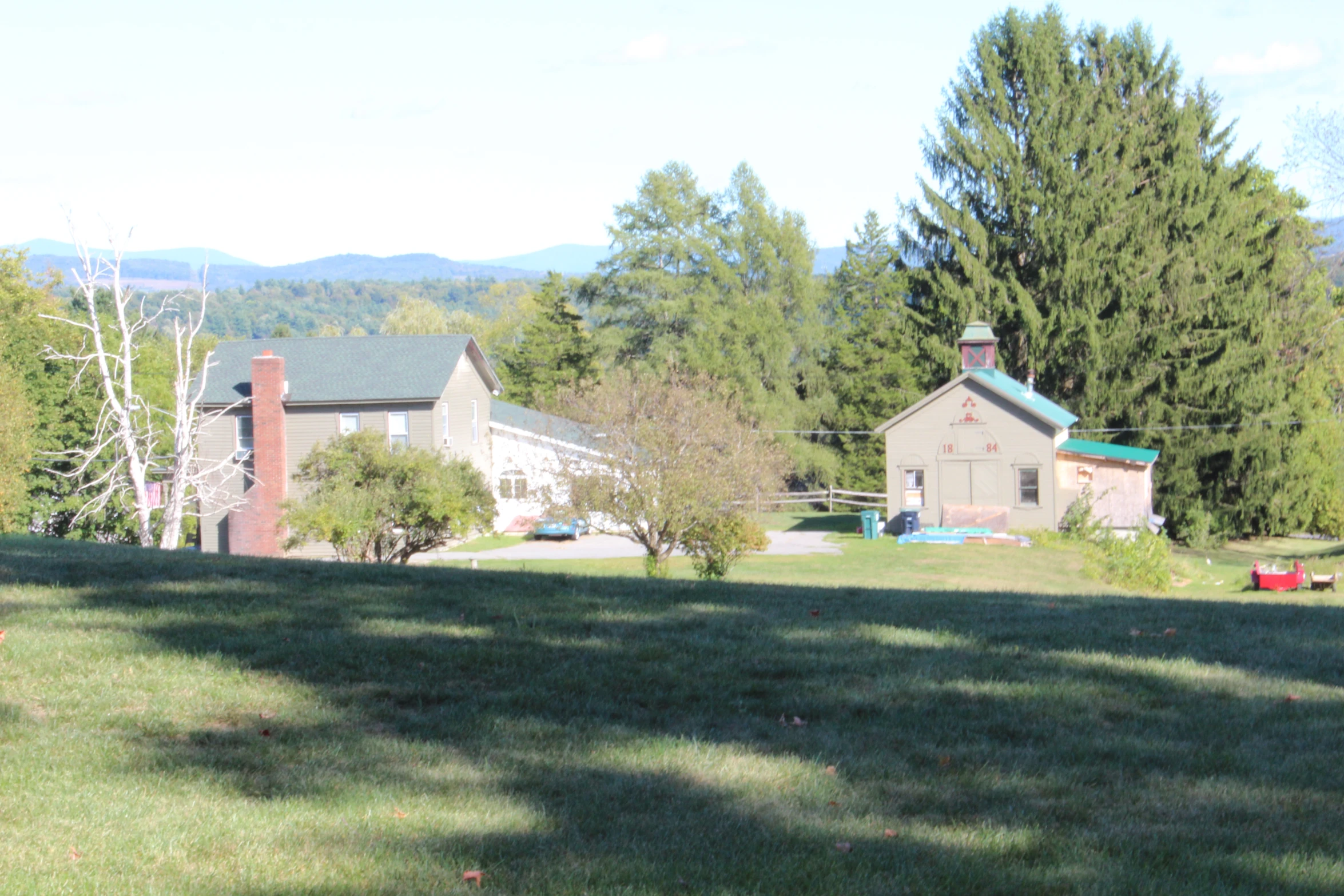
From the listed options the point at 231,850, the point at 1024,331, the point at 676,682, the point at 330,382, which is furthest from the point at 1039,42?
the point at 231,850

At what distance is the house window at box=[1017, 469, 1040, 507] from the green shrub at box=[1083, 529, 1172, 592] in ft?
10.4

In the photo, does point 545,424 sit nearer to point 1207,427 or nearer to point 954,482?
point 954,482

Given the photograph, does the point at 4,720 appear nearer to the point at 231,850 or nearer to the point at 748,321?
the point at 231,850

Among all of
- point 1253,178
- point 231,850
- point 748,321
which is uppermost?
point 1253,178

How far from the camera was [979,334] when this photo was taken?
1681 inches

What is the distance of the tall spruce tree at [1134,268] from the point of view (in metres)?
44.0

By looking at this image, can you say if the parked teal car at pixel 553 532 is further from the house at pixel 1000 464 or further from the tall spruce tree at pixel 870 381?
the tall spruce tree at pixel 870 381

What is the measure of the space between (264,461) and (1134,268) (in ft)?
104

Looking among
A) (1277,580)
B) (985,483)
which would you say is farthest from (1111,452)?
(1277,580)

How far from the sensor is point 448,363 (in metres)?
40.3

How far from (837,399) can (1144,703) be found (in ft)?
171

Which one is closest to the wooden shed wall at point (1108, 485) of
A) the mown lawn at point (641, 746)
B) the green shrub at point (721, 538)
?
the green shrub at point (721, 538)

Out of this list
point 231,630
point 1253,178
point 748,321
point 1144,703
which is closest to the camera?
point 1144,703

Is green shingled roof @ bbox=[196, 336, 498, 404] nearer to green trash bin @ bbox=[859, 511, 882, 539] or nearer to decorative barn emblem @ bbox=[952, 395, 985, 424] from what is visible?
green trash bin @ bbox=[859, 511, 882, 539]
